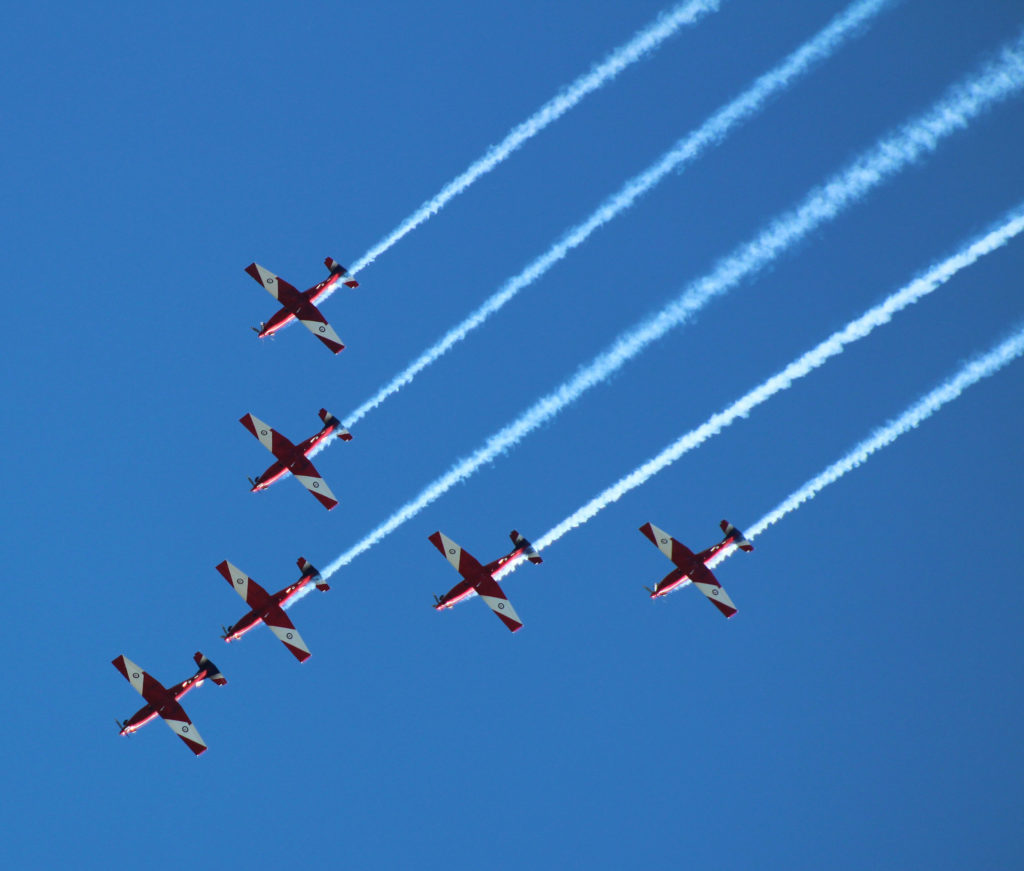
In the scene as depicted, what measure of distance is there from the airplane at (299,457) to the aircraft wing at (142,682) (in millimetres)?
6605

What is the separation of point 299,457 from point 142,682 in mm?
8575

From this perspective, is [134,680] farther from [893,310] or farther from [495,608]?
[893,310]

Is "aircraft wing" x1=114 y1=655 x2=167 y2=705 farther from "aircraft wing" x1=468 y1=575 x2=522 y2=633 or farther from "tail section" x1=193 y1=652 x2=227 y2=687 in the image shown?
"aircraft wing" x1=468 y1=575 x2=522 y2=633

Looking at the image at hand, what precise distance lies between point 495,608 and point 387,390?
756 cm

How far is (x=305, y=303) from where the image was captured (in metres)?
56.8

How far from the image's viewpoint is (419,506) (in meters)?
52.8

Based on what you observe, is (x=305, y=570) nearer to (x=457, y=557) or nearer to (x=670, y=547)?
(x=457, y=557)

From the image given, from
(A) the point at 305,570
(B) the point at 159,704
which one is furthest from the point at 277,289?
(B) the point at 159,704

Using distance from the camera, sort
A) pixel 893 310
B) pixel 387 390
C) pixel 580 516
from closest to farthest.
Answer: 1. pixel 893 310
2. pixel 580 516
3. pixel 387 390

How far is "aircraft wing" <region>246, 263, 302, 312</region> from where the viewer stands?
56781 millimetres

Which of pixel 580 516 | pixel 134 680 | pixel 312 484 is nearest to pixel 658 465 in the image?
pixel 580 516

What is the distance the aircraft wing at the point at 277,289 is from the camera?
186 feet

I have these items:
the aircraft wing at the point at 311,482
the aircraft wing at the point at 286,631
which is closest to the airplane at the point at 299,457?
the aircraft wing at the point at 311,482

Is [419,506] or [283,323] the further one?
[283,323]
